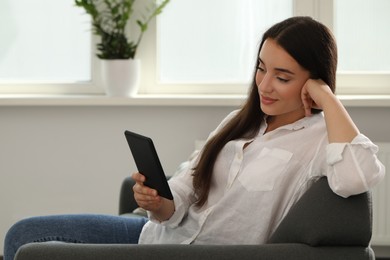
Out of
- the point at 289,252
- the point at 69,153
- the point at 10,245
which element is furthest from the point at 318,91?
the point at 69,153

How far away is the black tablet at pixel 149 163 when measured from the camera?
202 centimetres

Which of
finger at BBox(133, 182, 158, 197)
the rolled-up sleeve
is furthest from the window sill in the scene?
the rolled-up sleeve

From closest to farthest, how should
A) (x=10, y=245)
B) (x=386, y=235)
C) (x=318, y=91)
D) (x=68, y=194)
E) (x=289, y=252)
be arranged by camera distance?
(x=289, y=252) → (x=318, y=91) → (x=10, y=245) → (x=386, y=235) → (x=68, y=194)

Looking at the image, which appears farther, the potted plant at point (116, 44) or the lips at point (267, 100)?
the potted plant at point (116, 44)

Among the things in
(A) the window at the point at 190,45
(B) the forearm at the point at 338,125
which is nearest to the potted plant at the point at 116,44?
(A) the window at the point at 190,45

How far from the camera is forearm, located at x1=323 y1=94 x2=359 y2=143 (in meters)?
2.01

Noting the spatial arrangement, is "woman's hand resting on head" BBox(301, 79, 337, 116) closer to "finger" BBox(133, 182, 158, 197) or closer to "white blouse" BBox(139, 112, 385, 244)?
"white blouse" BBox(139, 112, 385, 244)

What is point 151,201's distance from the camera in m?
2.18

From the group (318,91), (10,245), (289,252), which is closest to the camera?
(289,252)

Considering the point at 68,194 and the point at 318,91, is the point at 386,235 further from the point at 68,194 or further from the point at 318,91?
the point at 318,91

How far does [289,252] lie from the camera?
1911 mm

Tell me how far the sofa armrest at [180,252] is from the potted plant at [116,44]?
2.05 metres

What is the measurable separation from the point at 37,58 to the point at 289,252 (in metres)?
2.50

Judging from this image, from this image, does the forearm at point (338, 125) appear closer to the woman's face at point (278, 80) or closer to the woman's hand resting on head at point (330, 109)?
the woman's hand resting on head at point (330, 109)
